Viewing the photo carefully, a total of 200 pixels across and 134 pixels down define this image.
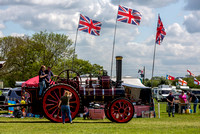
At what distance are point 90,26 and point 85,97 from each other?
661 inches

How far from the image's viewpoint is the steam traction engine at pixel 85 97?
15489mm

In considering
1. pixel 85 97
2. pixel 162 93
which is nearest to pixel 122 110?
pixel 85 97

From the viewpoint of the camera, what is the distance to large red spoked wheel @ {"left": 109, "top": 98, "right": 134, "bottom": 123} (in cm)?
1595

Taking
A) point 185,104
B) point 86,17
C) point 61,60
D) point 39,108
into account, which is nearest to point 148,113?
point 185,104

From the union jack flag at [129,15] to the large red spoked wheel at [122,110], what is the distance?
42.7ft

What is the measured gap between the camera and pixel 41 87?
15914 mm

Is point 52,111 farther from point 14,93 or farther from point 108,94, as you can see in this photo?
point 14,93

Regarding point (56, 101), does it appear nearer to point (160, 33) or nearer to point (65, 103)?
point (65, 103)

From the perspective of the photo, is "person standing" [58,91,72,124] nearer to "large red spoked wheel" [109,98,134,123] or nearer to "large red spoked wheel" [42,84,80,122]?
"large red spoked wheel" [42,84,80,122]

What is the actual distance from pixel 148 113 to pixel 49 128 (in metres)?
10.5

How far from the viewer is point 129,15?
93.4 ft

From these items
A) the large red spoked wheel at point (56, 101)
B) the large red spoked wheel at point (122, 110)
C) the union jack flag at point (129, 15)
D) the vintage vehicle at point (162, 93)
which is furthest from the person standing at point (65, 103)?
the vintage vehicle at point (162, 93)

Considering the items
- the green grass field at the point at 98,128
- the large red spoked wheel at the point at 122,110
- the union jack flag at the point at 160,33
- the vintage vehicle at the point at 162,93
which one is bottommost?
the green grass field at the point at 98,128

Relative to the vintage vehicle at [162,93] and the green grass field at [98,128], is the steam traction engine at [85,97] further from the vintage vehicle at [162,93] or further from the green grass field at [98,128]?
the vintage vehicle at [162,93]
